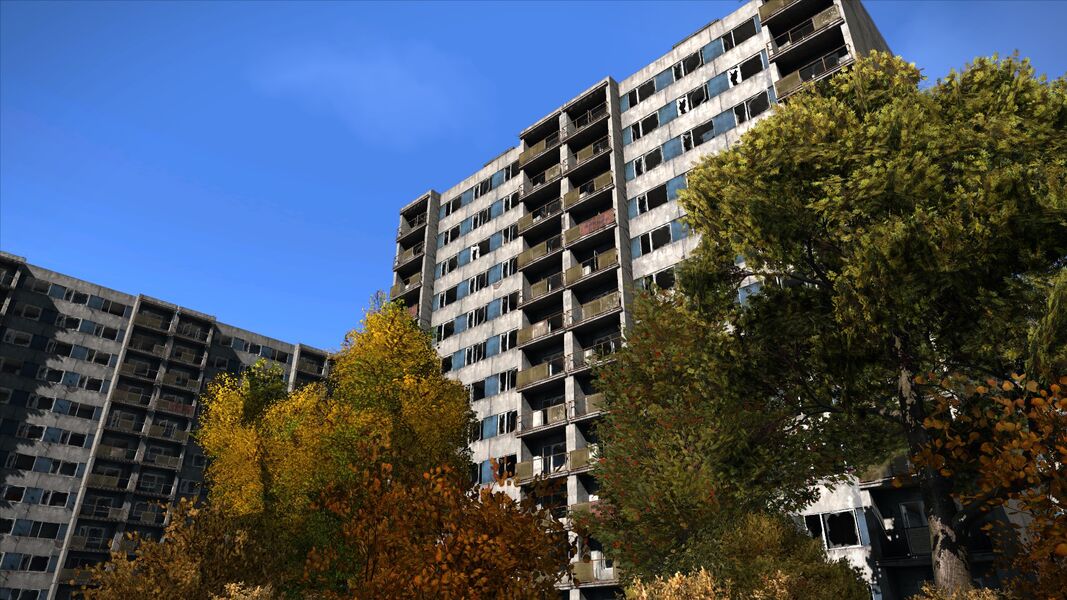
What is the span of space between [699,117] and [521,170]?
652 inches

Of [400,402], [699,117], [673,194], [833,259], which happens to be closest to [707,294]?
[833,259]

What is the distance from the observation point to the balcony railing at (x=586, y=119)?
50000mm

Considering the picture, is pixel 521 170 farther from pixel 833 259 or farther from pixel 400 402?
pixel 833 259

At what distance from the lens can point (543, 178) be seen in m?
53.2

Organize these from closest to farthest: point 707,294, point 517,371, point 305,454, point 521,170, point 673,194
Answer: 1. point 707,294
2. point 305,454
3. point 673,194
4. point 517,371
5. point 521,170

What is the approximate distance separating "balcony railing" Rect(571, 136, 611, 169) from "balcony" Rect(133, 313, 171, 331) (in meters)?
53.8

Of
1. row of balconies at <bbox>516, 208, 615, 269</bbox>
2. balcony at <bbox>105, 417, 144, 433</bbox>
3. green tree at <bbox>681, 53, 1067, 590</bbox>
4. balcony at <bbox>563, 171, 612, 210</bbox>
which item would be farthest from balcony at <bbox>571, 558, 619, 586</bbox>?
balcony at <bbox>105, 417, 144, 433</bbox>

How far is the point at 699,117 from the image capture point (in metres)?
43.3

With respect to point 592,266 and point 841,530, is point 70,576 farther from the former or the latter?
point 841,530

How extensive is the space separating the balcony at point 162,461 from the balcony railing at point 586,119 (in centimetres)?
5415

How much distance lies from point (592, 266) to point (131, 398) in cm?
5430

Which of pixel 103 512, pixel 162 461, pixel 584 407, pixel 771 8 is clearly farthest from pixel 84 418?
pixel 771 8

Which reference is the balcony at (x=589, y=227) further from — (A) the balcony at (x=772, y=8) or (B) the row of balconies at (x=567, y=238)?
(A) the balcony at (x=772, y=8)

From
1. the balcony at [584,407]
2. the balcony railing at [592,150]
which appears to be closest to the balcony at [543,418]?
the balcony at [584,407]
